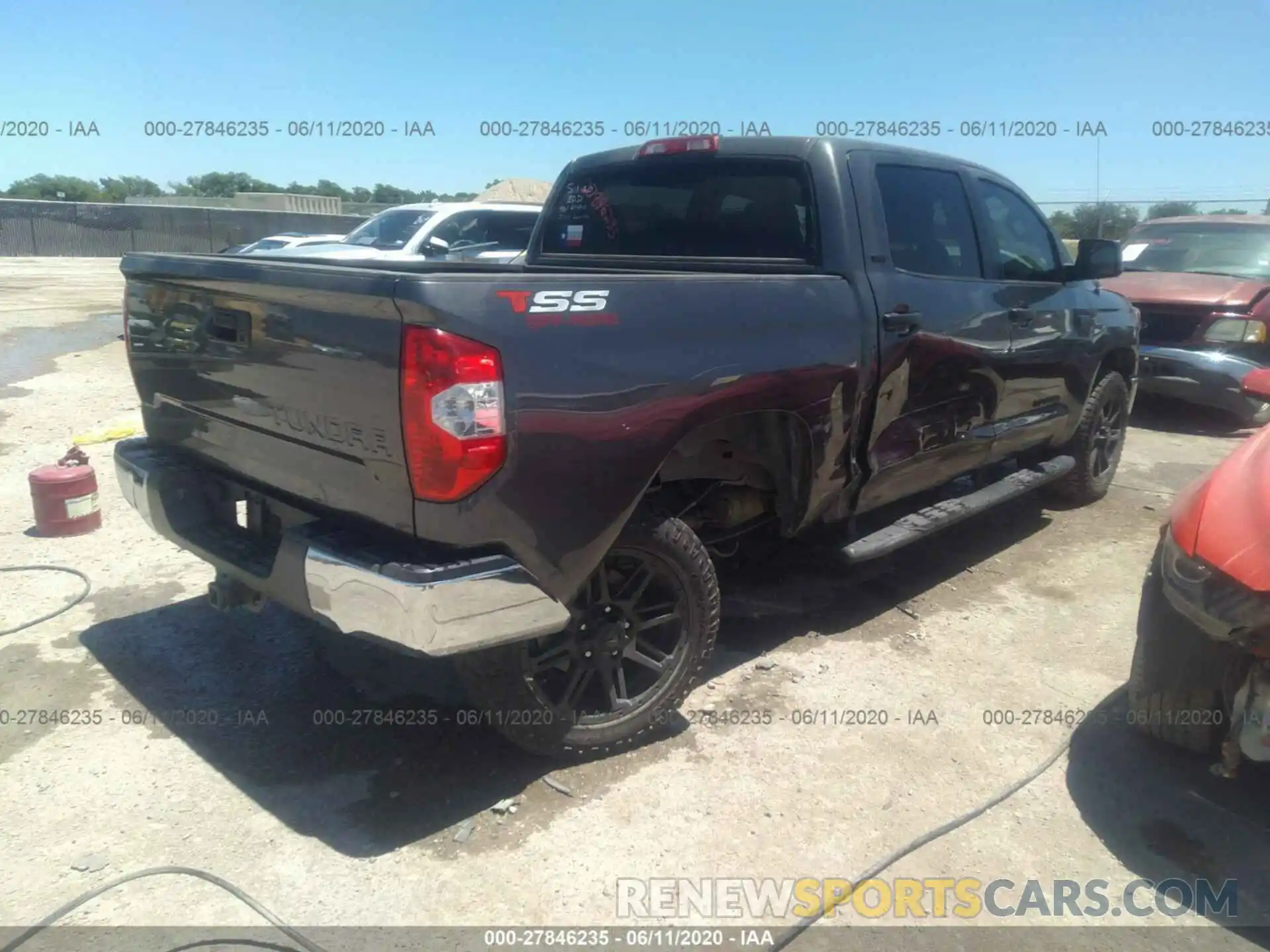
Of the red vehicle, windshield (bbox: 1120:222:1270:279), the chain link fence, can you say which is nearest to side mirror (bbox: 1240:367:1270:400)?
the red vehicle

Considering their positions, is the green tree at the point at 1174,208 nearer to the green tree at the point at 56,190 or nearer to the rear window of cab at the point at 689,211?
the rear window of cab at the point at 689,211

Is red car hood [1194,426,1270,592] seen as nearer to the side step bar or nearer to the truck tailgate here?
the side step bar

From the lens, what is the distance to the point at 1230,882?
2.66 meters

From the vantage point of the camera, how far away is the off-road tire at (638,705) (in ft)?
9.23

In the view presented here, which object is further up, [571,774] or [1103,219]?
[1103,219]

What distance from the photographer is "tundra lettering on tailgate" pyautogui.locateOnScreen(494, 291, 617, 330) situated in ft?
8.13

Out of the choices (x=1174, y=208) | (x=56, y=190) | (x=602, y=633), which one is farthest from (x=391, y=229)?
(x=56, y=190)

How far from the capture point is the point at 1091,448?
5836mm

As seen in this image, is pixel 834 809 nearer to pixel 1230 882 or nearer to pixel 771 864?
pixel 771 864

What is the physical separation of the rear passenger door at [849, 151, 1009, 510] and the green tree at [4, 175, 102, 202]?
59.3 m

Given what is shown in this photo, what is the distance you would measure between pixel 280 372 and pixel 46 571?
8.78ft

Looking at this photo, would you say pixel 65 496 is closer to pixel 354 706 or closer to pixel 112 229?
pixel 354 706

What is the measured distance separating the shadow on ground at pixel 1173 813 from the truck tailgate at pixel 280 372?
7.60ft

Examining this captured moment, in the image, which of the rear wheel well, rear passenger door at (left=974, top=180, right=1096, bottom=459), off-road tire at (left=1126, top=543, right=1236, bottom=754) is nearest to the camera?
off-road tire at (left=1126, top=543, right=1236, bottom=754)
